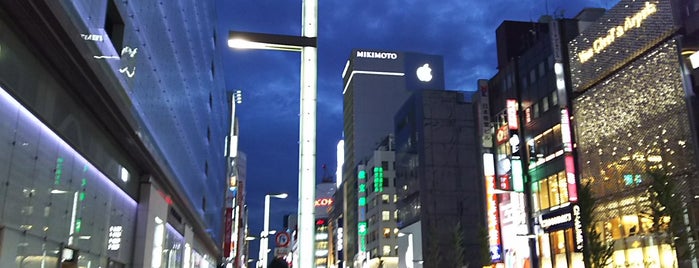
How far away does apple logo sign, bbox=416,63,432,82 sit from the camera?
168288 mm

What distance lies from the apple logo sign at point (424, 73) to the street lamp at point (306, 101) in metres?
160

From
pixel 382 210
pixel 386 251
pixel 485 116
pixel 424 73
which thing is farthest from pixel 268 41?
pixel 424 73

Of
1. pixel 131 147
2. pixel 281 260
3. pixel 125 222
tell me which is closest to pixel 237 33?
pixel 281 260

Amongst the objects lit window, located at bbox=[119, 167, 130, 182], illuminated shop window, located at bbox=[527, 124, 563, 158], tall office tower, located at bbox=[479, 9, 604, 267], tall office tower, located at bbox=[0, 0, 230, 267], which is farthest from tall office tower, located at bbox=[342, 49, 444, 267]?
lit window, located at bbox=[119, 167, 130, 182]

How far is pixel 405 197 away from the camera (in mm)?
79562

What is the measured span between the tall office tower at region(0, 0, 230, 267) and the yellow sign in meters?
24.9

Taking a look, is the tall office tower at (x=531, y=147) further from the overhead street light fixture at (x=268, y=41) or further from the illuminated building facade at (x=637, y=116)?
the overhead street light fixture at (x=268, y=41)

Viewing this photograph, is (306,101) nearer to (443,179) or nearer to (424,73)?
(443,179)

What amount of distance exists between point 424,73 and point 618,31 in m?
135

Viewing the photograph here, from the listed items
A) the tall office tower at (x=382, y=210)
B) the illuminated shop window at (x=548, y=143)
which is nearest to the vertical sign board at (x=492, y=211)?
the illuminated shop window at (x=548, y=143)

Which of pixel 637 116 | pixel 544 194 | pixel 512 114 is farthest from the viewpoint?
pixel 512 114

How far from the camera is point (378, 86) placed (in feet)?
567

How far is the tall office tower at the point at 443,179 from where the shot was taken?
6969cm

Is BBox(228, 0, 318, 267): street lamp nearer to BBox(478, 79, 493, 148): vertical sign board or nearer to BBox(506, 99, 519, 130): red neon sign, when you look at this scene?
BBox(506, 99, 519, 130): red neon sign
